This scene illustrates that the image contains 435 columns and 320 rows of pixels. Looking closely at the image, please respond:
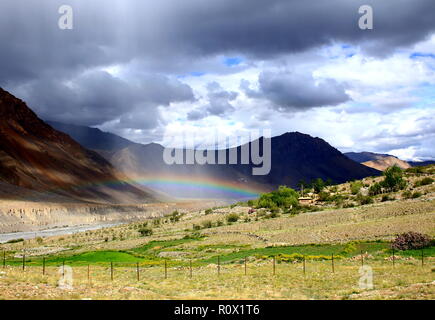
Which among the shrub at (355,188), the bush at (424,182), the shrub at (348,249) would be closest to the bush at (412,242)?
the shrub at (348,249)

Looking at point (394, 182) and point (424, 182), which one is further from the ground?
point (394, 182)

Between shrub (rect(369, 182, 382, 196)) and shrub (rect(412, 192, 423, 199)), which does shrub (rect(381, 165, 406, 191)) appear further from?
shrub (rect(412, 192, 423, 199))

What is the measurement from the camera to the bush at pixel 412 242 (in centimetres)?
4328

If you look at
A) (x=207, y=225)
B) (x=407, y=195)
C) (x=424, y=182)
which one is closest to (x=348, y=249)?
(x=207, y=225)

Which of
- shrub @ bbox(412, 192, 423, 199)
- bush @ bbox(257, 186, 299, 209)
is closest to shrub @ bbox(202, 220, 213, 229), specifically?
bush @ bbox(257, 186, 299, 209)

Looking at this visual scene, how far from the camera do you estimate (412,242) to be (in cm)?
→ 4366

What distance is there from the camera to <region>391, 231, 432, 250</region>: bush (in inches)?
1704

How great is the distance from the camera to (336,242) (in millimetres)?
53344

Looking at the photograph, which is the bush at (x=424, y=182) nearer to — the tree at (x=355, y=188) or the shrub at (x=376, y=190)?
the shrub at (x=376, y=190)

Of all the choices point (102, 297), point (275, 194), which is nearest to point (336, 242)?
point (102, 297)

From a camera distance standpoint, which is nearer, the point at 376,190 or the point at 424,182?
the point at 424,182

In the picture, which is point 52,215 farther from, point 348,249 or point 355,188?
point 348,249

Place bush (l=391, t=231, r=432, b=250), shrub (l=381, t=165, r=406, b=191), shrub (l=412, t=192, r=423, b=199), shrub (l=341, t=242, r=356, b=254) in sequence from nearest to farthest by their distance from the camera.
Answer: bush (l=391, t=231, r=432, b=250)
shrub (l=341, t=242, r=356, b=254)
shrub (l=412, t=192, r=423, b=199)
shrub (l=381, t=165, r=406, b=191)
